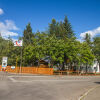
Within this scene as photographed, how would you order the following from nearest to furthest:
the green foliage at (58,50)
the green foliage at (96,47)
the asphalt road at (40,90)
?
the asphalt road at (40,90) → the green foliage at (58,50) → the green foliage at (96,47)

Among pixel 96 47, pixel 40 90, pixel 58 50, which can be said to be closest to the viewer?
Answer: pixel 40 90

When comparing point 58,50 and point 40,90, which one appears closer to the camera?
point 40,90

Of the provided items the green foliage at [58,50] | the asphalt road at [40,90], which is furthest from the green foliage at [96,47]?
the asphalt road at [40,90]

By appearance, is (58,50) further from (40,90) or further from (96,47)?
(40,90)

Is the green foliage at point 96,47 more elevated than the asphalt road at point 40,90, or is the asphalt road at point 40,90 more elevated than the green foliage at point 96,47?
the green foliage at point 96,47

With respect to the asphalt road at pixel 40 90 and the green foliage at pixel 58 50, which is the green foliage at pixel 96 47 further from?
the asphalt road at pixel 40 90

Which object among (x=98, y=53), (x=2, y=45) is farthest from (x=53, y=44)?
(x=2, y=45)

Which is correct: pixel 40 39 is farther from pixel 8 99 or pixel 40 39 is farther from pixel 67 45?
pixel 8 99

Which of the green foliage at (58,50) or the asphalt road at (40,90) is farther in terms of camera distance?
the green foliage at (58,50)

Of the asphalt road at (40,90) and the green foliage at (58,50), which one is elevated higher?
the green foliage at (58,50)

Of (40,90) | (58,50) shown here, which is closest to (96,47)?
(58,50)

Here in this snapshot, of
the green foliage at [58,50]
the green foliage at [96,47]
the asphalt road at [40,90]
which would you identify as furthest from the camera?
the green foliage at [96,47]

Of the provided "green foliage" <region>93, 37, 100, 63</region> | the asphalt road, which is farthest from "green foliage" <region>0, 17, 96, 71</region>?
the asphalt road

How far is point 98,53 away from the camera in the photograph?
42.2 metres
